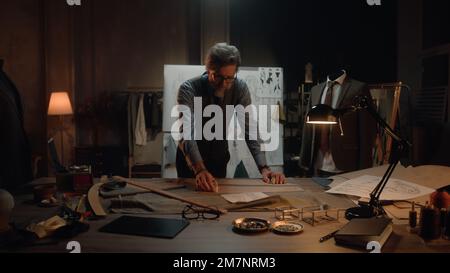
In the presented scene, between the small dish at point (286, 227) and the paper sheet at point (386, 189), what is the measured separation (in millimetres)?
532

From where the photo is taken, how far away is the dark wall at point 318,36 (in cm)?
479

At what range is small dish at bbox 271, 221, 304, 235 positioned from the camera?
4.53 ft

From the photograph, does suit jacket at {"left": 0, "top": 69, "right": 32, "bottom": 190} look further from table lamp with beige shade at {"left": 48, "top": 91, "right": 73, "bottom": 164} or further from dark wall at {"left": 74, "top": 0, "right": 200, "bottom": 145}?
dark wall at {"left": 74, "top": 0, "right": 200, "bottom": 145}

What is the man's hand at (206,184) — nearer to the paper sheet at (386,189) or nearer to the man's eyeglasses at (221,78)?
the paper sheet at (386,189)

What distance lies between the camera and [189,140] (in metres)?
2.36

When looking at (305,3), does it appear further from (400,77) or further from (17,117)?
(17,117)

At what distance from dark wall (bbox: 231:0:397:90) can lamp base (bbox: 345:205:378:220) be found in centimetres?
338

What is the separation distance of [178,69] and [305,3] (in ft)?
6.19

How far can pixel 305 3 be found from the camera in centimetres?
511

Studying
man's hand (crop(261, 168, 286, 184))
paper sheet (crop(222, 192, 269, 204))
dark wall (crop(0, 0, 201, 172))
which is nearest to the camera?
paper sheet (crop(222, 192, 269, 204))

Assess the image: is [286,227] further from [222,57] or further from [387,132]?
[222,57]

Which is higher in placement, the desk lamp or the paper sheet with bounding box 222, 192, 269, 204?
the desk lamp

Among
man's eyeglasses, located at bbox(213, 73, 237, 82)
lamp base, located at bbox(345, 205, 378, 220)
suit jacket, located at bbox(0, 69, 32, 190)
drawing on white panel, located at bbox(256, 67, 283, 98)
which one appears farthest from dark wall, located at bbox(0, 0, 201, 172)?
lamp base, located at bbox(345, 205, 378, 220)

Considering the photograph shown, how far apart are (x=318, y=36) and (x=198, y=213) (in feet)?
13.3
